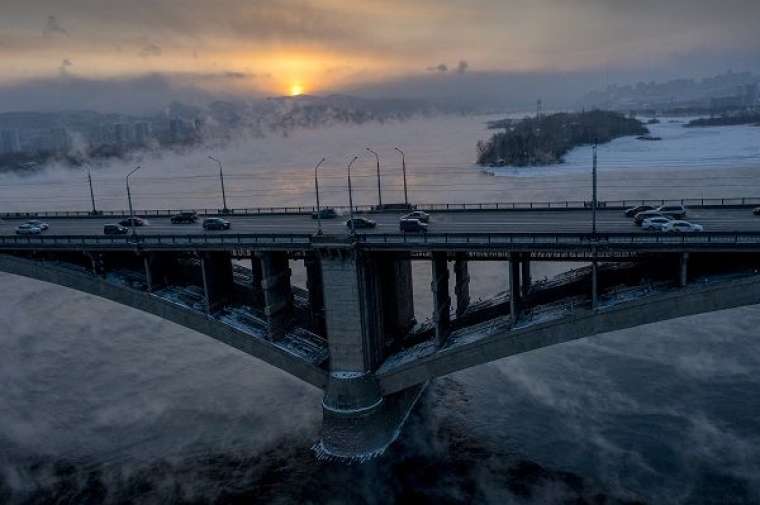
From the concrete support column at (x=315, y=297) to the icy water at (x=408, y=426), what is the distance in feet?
17.2

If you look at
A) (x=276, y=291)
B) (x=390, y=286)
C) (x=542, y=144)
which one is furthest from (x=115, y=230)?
(x=542, y=144)

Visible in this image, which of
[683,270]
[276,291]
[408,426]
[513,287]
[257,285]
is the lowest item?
[408,426]

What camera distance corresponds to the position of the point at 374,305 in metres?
33.8

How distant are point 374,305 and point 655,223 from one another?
13.4m

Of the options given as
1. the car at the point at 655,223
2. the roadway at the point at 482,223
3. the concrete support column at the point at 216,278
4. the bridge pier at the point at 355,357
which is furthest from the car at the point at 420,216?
the car at the point at 655,223

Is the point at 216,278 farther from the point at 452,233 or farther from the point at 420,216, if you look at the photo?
the point at 452,233

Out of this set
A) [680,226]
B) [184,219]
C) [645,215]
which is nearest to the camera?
[680,226]

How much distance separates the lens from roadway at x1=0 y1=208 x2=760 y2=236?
3508 centimetres

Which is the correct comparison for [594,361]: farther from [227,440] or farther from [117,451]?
[117,451]

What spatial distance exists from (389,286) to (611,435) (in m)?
13.1

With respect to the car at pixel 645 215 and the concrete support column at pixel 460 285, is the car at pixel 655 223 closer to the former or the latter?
the car at pixel 645 215

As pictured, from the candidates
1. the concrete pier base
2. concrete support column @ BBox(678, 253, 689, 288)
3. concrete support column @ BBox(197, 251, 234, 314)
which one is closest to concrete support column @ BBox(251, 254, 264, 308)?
concrete support column @ BBox(197, 251, 234, 314)

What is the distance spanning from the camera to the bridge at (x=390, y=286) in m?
29.0

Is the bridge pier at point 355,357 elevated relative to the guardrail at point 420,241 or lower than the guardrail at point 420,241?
lower
